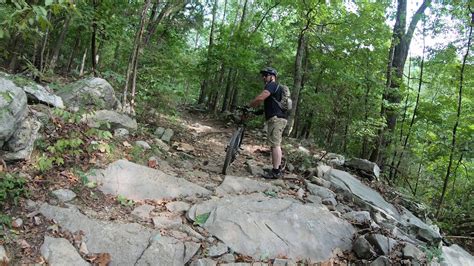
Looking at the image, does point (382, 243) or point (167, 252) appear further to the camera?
point (382, 243)

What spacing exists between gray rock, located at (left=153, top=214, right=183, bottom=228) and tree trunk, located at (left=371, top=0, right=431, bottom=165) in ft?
24.4

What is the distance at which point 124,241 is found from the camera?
13.1ft

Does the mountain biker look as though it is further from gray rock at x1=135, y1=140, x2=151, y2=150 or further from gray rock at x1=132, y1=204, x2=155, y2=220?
gray rock at x1=132, y1=204, x2=155, y2=220

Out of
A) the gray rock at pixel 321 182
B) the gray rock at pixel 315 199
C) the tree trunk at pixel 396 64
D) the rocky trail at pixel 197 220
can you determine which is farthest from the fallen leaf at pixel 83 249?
the tree trunk at pixel 396 64

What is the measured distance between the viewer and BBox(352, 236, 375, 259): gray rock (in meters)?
4.69

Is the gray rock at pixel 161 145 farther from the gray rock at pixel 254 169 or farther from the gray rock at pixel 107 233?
the gray rock at pixel 107 233

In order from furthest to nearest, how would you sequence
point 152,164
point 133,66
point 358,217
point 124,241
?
point 133,66, point 152,164, point 358,217, point 124,241

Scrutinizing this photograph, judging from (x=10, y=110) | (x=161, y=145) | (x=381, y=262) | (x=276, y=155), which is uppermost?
(x=10, y=110)

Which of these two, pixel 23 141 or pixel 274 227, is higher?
pixel 23 141

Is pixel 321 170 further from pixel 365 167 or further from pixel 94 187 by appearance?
pixel 94 187

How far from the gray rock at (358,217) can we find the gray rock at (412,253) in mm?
823

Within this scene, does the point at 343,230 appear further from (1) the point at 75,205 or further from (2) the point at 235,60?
(2) the point at 235,60

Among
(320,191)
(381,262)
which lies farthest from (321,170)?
(381,262)

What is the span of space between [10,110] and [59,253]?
6.17 ft
